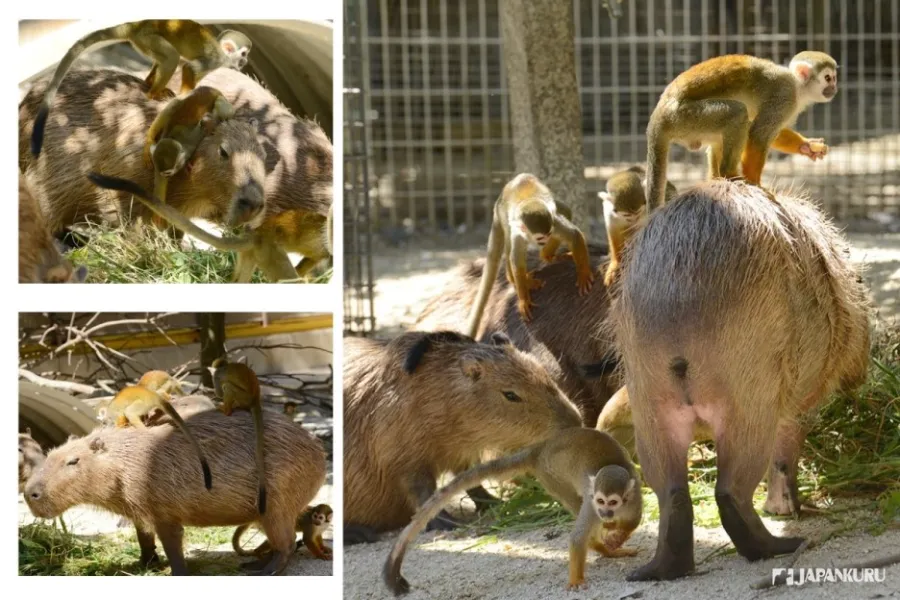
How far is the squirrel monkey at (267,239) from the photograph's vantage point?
3.45m

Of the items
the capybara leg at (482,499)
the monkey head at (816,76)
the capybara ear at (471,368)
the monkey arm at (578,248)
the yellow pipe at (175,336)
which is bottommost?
the capybara leg at (482,499)

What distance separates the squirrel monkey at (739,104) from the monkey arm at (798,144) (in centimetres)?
14

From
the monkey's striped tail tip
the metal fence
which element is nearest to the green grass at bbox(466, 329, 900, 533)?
the monkey's striped tail tip

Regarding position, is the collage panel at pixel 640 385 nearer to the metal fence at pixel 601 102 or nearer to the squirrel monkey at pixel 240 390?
the squirrel monkey at pixel 240 390

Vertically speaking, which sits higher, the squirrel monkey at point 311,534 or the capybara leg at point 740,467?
the capybara leg at point 740,467

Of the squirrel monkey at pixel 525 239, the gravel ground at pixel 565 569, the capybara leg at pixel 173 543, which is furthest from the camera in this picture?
the squirrel monkey at pixel 525 239

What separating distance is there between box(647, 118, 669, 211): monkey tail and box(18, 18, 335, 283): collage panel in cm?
113

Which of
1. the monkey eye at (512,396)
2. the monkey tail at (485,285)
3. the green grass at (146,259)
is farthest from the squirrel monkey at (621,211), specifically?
the green grass at (146,259)

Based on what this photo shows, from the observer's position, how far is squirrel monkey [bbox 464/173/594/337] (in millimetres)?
4938

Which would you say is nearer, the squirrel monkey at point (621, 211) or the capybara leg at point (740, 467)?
the capybara leg at point (740, 467)

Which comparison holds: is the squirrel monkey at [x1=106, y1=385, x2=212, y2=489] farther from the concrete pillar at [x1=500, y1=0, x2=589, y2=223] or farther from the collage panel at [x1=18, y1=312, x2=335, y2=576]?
the concrete pillar at [x1=500, y1=0, x2=589, y2=223]

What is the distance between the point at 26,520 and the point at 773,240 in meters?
2.75

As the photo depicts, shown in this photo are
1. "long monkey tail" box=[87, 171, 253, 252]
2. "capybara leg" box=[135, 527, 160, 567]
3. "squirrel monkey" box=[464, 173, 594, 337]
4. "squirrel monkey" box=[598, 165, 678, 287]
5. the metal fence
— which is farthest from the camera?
the metal fence

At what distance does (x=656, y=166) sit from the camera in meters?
4.06
